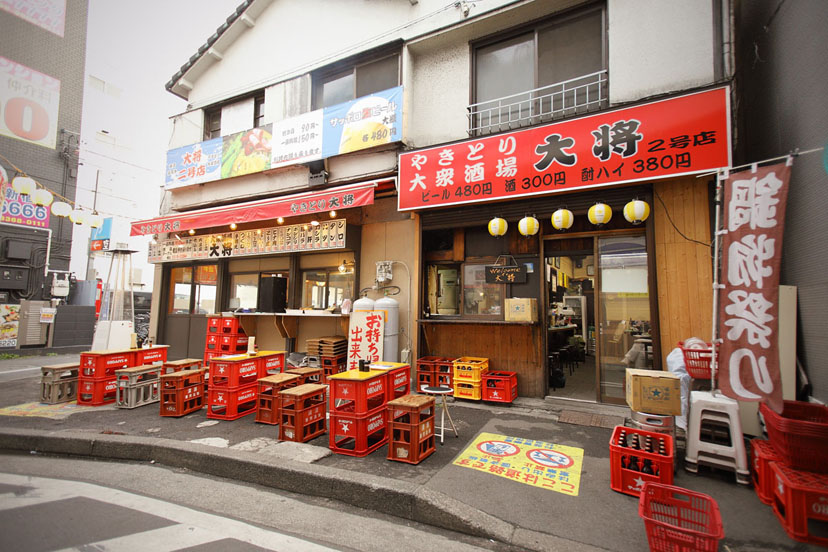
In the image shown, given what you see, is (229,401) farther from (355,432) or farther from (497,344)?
(497,344)

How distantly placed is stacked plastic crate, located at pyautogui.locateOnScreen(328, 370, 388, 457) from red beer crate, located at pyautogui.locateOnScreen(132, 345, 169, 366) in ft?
18.2

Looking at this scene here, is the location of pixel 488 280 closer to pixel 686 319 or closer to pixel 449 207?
pixel 449 207

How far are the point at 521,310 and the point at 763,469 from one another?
4052mm

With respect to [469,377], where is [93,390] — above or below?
below

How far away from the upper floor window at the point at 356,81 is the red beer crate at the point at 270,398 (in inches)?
295

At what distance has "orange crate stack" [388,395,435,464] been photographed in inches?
182

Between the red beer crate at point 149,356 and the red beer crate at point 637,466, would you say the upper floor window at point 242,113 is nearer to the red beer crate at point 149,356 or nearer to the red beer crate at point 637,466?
the red beer crate at point 149,356

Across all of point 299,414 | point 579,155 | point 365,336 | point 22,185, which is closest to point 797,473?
point 579,155

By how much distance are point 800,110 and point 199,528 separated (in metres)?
8.92

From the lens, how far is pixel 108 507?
3848 millimetres

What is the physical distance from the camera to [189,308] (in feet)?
41.7

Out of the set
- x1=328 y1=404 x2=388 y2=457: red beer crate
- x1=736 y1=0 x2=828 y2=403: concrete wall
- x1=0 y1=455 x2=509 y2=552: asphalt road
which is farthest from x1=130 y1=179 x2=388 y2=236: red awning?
x1=736 y1=0 x2=828 y2=403: concrete wall

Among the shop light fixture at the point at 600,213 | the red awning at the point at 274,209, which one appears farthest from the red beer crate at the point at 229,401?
the shop light fixture at the point at 600,213

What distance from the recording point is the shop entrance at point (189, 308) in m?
12.3
